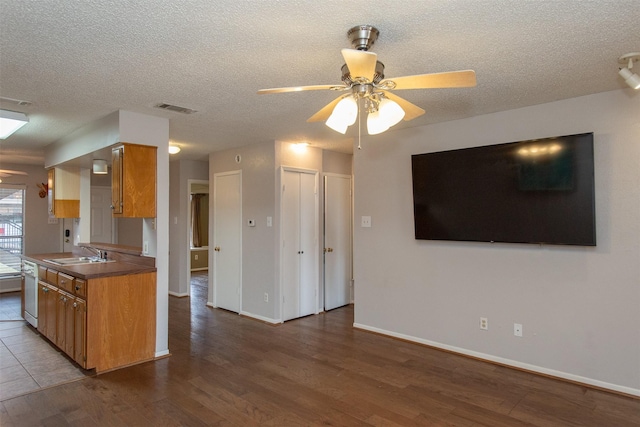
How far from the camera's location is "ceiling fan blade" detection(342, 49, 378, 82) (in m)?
1.70

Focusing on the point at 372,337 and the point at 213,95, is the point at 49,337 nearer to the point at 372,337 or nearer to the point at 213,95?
the point at 213,95

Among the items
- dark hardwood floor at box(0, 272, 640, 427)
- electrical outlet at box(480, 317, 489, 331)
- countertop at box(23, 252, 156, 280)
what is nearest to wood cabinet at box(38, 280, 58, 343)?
countertop at box(23, 252, 156, 280)

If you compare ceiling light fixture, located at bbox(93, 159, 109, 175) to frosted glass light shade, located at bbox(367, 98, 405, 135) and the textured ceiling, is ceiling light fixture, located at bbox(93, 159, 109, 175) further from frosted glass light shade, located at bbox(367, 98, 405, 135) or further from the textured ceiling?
frosted glass light shade, located at bbox(367, 98, 405, 135)

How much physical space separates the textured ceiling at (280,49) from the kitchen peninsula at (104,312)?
5.02 feet

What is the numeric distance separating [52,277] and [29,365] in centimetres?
87

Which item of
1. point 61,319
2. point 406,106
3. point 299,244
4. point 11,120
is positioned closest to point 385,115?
point 406,106

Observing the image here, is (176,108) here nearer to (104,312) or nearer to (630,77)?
(104,312)

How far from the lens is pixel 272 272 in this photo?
4992 millimetres

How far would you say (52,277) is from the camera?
399 cm

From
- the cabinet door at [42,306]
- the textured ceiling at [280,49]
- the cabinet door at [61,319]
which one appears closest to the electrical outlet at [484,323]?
the textured ceiling at [280,49]

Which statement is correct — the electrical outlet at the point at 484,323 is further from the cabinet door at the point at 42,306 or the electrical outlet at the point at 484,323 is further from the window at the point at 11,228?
the window at the point at 11,228

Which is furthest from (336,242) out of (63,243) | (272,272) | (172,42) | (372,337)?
(63,243)

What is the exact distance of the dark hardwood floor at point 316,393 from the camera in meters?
2.65

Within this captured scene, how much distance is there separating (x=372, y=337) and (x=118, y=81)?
3.56 m
